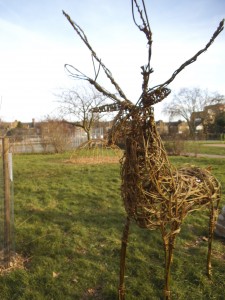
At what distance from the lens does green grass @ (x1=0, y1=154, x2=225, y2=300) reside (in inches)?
123

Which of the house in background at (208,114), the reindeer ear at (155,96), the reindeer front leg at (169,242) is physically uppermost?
the house in background at (208,114)

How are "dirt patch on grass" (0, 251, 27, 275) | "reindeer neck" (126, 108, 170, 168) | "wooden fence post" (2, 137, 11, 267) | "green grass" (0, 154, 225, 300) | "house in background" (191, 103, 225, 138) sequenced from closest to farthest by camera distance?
1. "reindeer neck" (126, 108, 170, 168)
2. "green grass" (0, 154, 225, 300)
3. "dirt patch on grass" (0, 251, 27, 275)
4. "wooden fence post" (2, 137, 11, 267)
5. "house in background" (191, 103, 225, 138)

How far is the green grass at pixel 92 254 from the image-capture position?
123 inches

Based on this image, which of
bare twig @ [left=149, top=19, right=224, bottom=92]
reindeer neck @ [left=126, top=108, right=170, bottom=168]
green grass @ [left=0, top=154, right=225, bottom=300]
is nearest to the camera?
bare twig @ [left=149, top=19, right=224, bottom=92]

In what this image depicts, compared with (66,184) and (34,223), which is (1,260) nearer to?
(34,223)

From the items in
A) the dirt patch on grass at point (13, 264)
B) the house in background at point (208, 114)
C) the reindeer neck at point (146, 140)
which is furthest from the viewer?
the house in background at point (208, 114)

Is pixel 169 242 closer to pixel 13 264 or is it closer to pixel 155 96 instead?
pixel 155 96

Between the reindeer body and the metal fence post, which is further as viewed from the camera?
the metal fence post

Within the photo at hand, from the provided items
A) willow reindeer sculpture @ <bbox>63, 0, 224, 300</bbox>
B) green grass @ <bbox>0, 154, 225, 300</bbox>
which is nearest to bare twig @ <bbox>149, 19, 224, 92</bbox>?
willow reindeer sculpture @ <bbox>63, 0, 224, 300</bbox>

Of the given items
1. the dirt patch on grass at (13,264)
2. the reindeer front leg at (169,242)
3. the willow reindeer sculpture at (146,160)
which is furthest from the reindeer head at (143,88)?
the dirt patch on grass at (13,264)

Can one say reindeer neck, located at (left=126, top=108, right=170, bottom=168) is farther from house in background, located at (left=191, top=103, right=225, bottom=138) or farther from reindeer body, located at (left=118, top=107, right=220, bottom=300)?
house in background, located at (left=191, top=103, right=225, bottom=138)

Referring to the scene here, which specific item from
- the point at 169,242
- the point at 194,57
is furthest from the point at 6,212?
the point at 194,57

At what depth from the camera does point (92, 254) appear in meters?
3.92

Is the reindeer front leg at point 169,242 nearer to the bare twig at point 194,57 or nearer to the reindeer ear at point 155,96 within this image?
the reindeer ear at point 155,96
